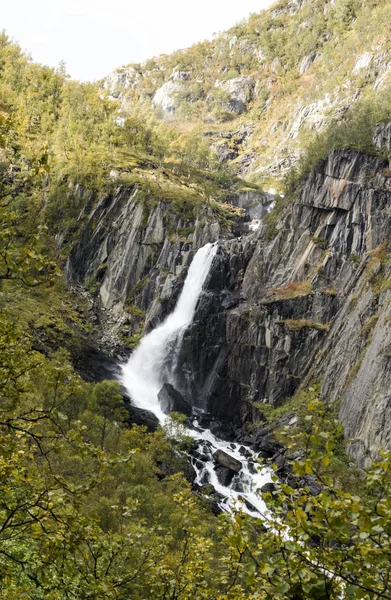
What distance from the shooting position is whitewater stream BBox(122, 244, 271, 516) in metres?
35.2

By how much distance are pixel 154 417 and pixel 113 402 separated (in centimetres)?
607

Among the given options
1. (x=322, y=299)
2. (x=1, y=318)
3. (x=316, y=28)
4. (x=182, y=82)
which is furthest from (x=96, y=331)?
(x=182, y=82)

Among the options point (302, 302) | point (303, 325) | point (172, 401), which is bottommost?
point (172, 401)

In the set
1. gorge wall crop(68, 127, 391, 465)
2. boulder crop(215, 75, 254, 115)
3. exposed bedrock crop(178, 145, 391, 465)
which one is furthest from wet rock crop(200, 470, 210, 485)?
boulder crop(215, 75, 254, 115)

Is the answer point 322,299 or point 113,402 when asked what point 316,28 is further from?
point 113,402

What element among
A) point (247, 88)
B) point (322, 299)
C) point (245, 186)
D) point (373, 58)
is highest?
point (247, 88)

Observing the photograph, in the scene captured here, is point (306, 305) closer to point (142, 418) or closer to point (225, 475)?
point (225, 475)

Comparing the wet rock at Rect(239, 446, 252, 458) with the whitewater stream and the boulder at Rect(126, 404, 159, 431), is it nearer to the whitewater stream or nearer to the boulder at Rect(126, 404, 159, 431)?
the whitewater stream

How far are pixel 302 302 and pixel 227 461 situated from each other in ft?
58.7

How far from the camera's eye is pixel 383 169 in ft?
157

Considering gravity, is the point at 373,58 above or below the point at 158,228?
above

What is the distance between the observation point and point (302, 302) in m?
46.0

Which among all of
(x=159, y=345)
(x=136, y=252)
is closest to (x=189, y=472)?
(x=159, y=345)

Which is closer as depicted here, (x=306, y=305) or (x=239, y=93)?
(x=306, y=305)
